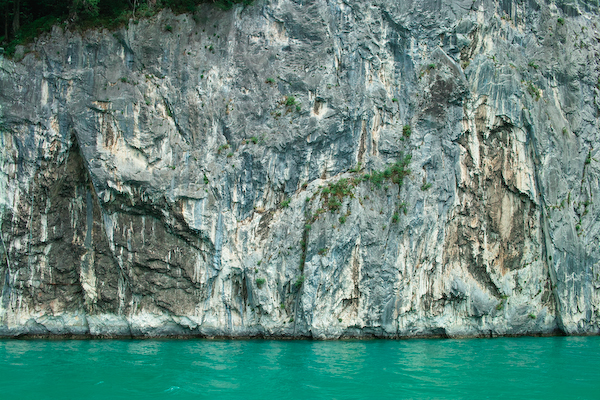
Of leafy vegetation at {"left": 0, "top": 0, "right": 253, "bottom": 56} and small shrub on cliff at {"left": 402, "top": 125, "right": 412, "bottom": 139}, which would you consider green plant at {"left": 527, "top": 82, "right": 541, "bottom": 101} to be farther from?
leafy vegetation at {"left": 0, "top": 0, "right": 253, "bottom": 56}

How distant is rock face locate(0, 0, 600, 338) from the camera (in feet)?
72.2

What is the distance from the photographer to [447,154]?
79.2 feet

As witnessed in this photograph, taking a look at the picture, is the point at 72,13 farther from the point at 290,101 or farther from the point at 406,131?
the point at 406,131

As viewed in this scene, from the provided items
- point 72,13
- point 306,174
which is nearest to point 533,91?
point 306,174

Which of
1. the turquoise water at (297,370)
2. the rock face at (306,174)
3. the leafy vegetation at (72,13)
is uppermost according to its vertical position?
the leafy vegetation at (72,13)

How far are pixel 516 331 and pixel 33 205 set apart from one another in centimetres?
2454

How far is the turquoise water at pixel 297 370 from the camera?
489 inches

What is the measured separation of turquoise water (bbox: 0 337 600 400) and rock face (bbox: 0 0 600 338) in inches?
100

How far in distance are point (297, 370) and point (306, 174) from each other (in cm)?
1123

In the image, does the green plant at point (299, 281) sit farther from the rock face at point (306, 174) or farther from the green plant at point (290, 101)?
the green plant at point (290, 101)

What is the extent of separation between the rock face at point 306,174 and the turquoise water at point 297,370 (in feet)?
8.34

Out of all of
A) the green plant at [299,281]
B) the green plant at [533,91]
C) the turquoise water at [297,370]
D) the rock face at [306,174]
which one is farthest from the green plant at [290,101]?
the green plant at [533,91]

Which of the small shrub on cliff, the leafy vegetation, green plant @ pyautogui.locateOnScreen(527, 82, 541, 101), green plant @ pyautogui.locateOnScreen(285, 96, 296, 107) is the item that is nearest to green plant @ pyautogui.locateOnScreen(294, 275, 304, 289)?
green plant @ pyautogui.locateOnScreen(285, 96, 296, 107)

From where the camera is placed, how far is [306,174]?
936 inches
